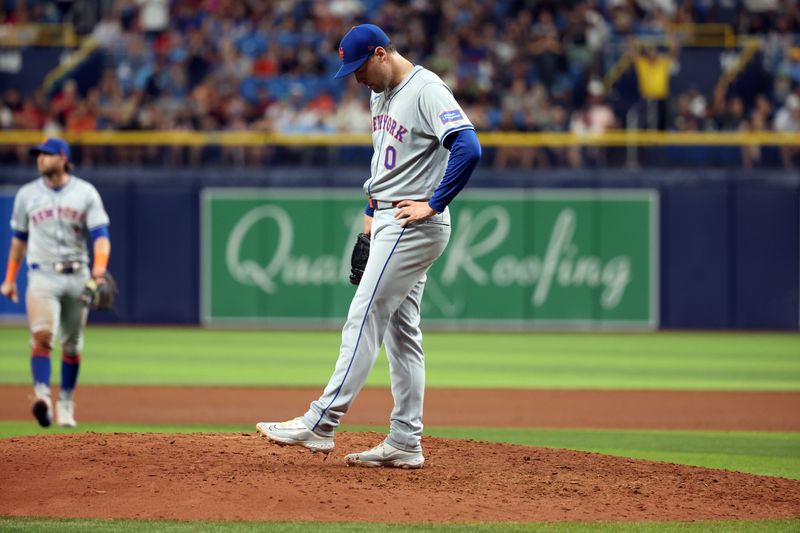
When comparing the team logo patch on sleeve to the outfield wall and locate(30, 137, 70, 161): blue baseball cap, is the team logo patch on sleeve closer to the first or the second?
locate(30, 137, 70, 161): blue baseball cap

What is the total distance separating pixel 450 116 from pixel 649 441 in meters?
4.04

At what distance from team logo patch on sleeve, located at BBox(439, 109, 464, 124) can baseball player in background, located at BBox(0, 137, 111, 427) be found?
4.27 metres

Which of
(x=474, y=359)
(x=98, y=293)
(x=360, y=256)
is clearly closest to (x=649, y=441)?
(x=360, y=256)

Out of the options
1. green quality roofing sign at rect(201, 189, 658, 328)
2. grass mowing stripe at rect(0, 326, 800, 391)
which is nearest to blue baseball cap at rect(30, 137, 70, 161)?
grass mowing stripe at rect(0, 326, 800, 391)

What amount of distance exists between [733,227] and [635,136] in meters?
2.08

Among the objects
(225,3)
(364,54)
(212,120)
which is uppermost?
(225,3)

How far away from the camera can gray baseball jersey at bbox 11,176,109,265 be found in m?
9.70

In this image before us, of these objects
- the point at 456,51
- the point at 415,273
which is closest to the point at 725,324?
the point at 456,51

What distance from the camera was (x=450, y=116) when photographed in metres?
6.05

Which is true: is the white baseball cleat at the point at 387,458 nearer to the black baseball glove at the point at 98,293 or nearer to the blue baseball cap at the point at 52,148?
the black baseball glove at the point at 98,293

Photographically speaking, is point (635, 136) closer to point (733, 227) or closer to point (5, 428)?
point (733, 227)

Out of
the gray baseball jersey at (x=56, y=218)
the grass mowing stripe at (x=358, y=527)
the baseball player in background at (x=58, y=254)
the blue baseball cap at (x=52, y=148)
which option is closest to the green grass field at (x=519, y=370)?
the grass mowing stripe at (x=358, y=527)

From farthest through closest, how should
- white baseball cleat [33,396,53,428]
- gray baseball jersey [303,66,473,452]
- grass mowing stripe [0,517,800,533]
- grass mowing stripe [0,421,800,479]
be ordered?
white baseball cleat [33,396,53,428] → grass mowing stripe [0,421,800,479] → gray baseball jersey [303,66,473,452] → grass mowing stripe [0,517,800,533]

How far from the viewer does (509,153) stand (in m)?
20.5
